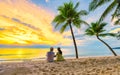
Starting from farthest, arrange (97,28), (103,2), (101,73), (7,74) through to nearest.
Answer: (97,28) → (103,2) → (7,74) → (101,73)

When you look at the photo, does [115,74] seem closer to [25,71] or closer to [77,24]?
[25,71]

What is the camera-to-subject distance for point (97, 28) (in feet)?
132

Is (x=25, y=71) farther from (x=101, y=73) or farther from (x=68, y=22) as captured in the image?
(x=68, y=22)

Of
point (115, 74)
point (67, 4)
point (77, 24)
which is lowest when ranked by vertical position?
point (115, 74)

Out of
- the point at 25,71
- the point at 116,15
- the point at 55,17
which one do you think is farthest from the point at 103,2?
the point at 55,17

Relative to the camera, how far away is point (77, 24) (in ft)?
113

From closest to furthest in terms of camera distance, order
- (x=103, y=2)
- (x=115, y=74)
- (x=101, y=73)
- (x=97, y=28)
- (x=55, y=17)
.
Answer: (x=115, y=74), (x=101, y=73), (x=103, y=2), (x=55, y=17), (x=97, y=28)

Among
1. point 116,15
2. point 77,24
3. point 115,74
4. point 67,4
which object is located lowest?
point 115,74

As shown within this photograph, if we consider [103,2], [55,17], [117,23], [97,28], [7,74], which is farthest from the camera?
[97,28]

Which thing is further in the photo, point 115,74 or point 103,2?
point 103,2

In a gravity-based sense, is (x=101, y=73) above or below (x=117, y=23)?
below

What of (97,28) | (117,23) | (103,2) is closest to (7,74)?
(103,2)

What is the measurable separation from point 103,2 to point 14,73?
10528 mm

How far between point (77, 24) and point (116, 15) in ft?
45.2
